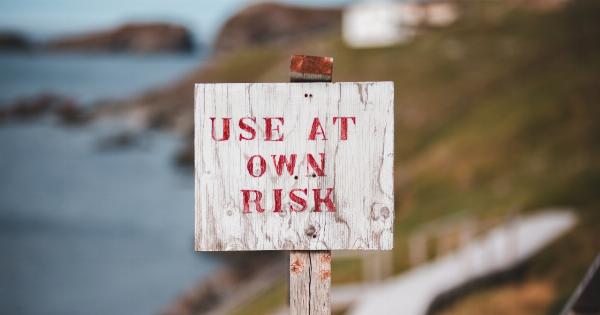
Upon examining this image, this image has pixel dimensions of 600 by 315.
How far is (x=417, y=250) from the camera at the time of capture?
53.0ft

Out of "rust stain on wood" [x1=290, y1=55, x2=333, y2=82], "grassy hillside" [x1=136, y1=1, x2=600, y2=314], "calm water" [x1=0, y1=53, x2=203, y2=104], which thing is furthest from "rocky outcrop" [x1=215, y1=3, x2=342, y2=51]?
"rust stain on wood" [x1=290, y1=55, x2=333, y2=82]

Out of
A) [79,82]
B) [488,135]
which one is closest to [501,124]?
[488,135]

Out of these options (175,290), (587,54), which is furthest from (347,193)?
(587,54)

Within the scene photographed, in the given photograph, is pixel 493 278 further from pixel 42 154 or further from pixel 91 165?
pixel 42 154

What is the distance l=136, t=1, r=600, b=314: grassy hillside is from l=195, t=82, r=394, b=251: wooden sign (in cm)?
579

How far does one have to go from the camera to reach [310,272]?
3.96 m

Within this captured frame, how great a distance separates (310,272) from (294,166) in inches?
18.8

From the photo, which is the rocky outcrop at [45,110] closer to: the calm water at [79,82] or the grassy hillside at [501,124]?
the calm water at [79,82]

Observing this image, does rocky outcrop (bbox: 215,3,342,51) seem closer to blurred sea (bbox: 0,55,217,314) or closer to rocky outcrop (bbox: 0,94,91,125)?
rocky outcrop (bbox: 0,94,91,125)

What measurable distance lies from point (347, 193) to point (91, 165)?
60590 mm

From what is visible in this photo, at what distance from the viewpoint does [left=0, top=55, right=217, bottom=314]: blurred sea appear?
→ 31.3 m

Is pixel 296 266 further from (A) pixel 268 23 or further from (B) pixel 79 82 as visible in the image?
(A) pixel 268 23

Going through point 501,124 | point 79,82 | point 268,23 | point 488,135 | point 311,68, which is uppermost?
point 268,23

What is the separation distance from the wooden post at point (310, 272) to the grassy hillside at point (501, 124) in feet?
19.0
